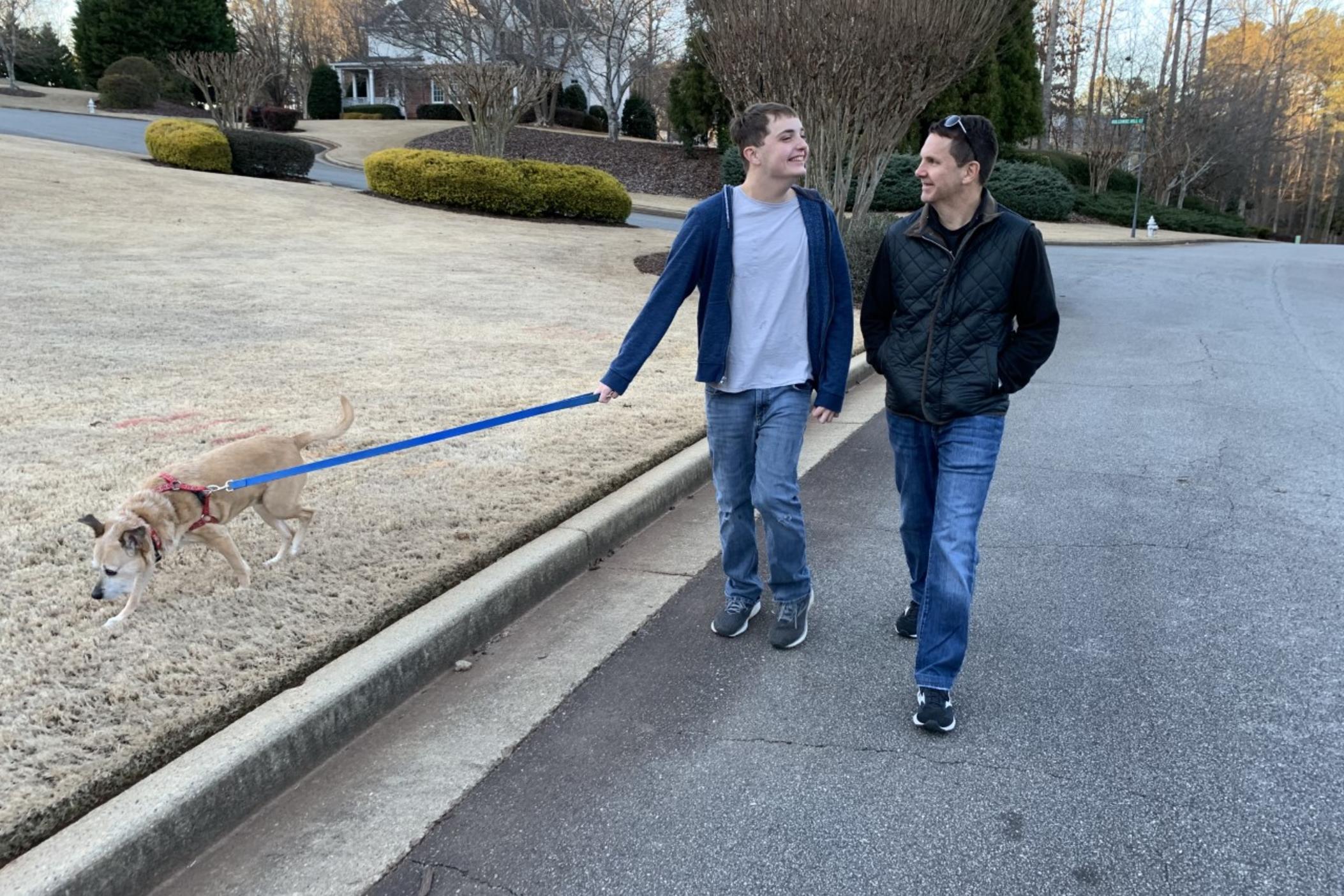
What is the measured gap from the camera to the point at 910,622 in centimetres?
379

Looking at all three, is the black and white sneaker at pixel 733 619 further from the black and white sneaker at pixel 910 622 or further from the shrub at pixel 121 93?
the shrub at pixel 121 93

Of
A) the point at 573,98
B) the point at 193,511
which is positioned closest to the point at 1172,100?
the point at 573,98

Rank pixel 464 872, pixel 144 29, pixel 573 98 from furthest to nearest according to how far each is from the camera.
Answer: pixel 573 98, pixel 144 29, pixel 464 872

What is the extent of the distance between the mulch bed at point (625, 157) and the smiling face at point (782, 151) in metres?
29.0

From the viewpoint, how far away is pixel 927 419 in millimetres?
3217

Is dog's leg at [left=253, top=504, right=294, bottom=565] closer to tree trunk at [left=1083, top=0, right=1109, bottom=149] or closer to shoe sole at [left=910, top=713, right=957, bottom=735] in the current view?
shoe sole at [left=910, top=713, right=957, bottom=735]

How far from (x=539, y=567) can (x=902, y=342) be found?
5.89 feet

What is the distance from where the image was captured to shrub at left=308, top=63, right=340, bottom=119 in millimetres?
47812

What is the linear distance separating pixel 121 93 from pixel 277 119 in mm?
7734

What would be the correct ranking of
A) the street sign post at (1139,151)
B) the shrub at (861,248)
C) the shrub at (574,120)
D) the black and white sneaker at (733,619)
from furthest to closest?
the shrub at (574,120) → the street sign post at (1139,151) → the shrub at (861,248) → the black and white sneaker at (733,619)

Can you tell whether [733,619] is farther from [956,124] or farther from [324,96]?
[324,96]

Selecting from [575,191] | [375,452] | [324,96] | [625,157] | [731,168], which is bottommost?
[375,452]

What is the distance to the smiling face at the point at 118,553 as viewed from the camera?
10.4 ft

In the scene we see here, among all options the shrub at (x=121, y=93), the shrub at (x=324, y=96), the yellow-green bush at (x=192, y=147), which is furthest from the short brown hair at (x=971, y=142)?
the shrub at (x=324, y=96)
